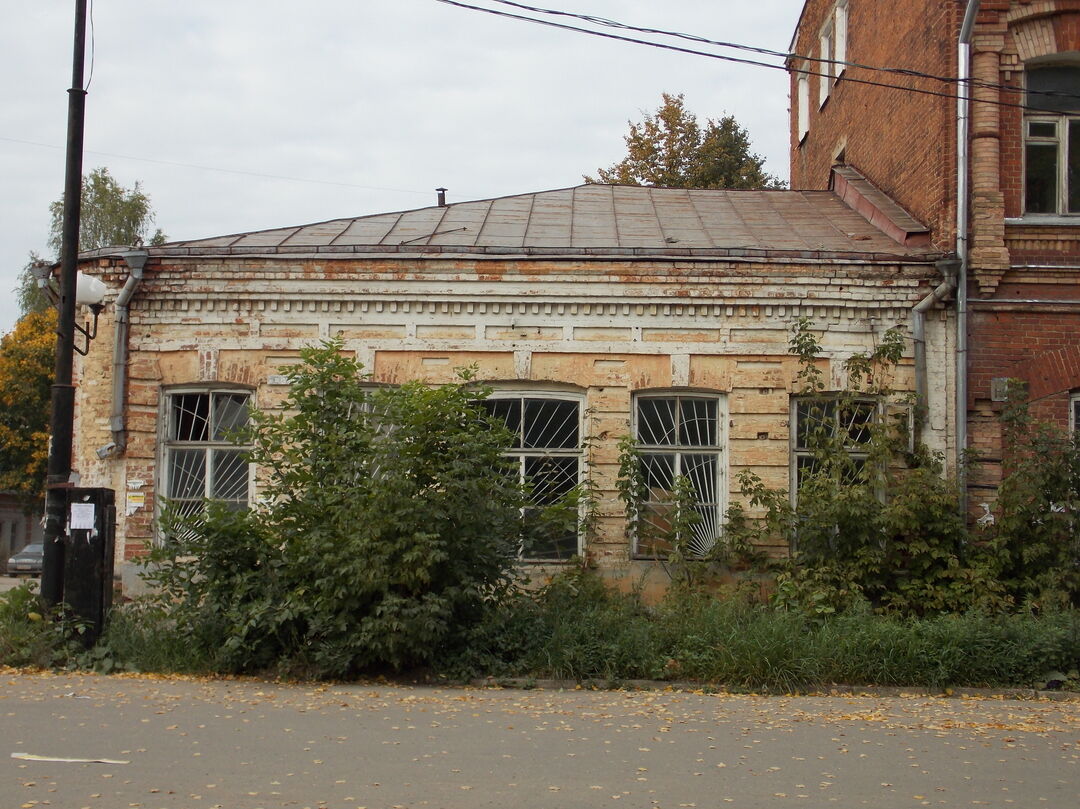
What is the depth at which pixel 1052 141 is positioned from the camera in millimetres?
12367

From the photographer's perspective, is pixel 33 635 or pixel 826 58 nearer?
pixel 33 635

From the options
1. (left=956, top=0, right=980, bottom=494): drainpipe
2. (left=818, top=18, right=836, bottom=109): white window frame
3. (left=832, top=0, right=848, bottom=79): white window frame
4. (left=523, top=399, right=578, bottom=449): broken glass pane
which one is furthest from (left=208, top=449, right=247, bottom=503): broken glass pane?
(left=818, top=18, right=836, bottom=109): white window frame

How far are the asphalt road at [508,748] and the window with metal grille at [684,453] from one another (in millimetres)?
3109

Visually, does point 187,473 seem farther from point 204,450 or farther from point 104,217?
point 104,217

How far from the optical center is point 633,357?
11.9 metres

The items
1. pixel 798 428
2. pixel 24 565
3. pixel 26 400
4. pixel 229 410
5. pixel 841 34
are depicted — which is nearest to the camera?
pixel 798 428

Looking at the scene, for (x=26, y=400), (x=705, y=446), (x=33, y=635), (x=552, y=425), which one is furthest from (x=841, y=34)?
(x=26, y=400)

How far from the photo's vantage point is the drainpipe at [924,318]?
1165cm

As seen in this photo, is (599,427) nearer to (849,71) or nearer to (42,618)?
(42,618)

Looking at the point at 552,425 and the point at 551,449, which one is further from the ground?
the point at 552,425

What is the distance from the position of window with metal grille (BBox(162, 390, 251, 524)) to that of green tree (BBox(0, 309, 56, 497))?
75.6 ft

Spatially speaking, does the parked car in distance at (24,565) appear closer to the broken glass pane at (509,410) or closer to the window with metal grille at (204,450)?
the window with metal grille at (204,450)

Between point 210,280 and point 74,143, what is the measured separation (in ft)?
7.39

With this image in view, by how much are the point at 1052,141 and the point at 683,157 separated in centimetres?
1822
